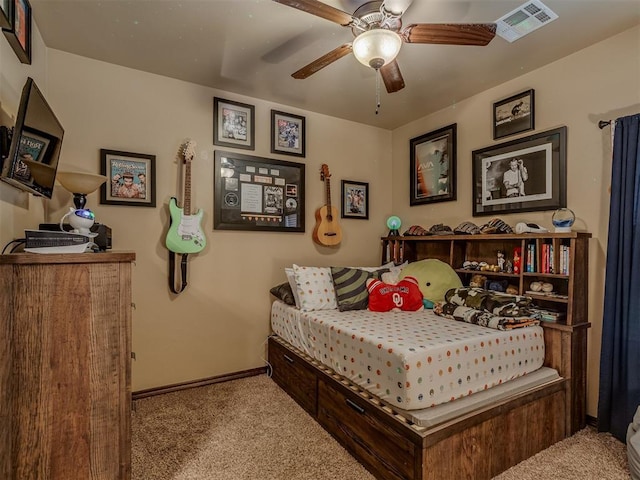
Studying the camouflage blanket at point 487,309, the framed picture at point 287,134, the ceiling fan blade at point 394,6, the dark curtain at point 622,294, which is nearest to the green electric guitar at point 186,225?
the framed picture at point 287,134

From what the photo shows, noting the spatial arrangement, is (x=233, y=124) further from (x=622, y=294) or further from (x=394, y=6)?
(x=622, y=294)

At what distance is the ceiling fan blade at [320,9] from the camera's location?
149 centimetres

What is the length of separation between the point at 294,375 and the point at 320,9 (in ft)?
7.64

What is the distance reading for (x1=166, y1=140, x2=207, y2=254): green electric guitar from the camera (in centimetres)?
271

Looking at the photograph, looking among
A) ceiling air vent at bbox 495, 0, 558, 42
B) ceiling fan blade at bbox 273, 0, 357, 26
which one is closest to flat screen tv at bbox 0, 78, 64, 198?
ceiling fan blade at bbox 273, 0, 357, 26

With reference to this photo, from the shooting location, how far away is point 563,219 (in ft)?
7.56

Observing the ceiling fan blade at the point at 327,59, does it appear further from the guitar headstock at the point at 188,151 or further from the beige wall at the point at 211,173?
the beige wall at the point at 211,173

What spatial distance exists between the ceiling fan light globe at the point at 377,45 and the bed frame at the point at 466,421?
1.60m

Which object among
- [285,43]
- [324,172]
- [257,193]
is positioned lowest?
[257,193]

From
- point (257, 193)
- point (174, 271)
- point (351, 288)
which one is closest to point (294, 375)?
point (351, 288)

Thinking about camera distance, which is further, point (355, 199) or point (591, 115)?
point (355, 199)

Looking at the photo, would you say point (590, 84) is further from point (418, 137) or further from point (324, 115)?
point (324, 115)

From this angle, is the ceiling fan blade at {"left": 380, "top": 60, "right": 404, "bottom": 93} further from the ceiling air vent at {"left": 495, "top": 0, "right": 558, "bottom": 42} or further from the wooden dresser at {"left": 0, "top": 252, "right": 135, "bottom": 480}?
the wooden dresser at {"left": 0, "top": 252, "right": 135, "bottom": 480}

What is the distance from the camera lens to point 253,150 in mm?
3162
